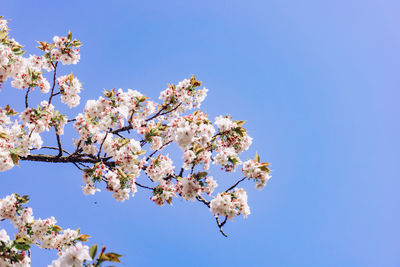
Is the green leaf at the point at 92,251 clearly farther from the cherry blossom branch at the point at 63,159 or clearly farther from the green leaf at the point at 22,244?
the cherry blossom branch at the point at 63,159

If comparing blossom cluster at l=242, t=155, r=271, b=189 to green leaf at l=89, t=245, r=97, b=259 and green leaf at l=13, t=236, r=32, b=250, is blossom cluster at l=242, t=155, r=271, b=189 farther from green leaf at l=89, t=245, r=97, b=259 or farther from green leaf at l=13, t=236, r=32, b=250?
green leaf at l=13, t=236, r=32, b=250

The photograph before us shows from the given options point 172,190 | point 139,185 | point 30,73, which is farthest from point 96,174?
point 30,73

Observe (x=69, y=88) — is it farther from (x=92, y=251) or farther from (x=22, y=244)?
(x=92, y=251)

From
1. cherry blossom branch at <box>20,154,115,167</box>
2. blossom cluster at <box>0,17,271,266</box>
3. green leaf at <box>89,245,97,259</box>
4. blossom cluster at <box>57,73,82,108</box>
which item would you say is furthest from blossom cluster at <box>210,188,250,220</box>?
blossom cluster at <box>57,73,82,108</box>

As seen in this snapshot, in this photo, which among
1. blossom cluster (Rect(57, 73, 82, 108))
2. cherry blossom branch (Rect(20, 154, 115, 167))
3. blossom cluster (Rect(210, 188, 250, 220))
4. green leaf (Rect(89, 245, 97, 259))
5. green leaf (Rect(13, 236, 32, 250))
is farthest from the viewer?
blossom cluster (Rect(57, 73, 82, 108))

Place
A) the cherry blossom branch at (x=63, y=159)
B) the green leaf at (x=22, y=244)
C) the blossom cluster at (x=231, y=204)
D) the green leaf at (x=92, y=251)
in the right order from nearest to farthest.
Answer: the green leaf at (x=92, y=251) → the green leaf at (x=22, y=244) → the blossom cluster at (x=231, y=204) → the cherry blossom branch at (x=63, y=159)

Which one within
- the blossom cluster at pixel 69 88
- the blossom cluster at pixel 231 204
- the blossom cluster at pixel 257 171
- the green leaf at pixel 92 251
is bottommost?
the green leaf at pixel 92 251

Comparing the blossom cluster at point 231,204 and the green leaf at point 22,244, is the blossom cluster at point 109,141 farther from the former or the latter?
the green leaf at point 22,244

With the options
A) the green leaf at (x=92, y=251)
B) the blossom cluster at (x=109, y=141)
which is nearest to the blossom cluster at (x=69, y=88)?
the blossom cluster at (x=109, y=141)

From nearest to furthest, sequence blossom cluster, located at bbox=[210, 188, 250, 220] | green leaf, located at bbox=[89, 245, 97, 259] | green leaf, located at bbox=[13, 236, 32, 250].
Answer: green leaf, located at bbox=[89, 245, 97, 259]
green leaf, located at bbox=[13, 236, 32, 250]
blossom cluster, located at bbox=[210, 188, 250, 220]

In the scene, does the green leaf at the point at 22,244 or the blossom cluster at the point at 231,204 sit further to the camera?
the blossom cluster at the point at 231,204

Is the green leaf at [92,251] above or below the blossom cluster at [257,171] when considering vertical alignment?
below

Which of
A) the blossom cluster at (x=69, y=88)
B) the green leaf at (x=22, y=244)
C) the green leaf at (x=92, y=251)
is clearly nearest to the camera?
the green leaf at (x=92, y=251)

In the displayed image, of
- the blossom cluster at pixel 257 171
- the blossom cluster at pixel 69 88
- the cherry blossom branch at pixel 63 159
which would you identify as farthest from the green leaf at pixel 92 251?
the blossom cluster at pixel 69 88
